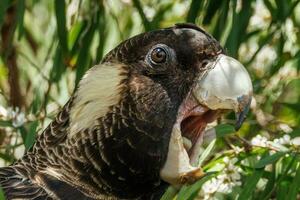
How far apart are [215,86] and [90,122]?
1.21ft

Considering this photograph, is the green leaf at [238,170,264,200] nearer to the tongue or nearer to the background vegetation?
the background vegetation

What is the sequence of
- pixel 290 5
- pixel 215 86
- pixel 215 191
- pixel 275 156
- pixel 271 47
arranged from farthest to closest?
1. pixel 271 47
2. pixel 290 5
3. pixel 215 191
4. pixel 275 156
5. pixel 215 86

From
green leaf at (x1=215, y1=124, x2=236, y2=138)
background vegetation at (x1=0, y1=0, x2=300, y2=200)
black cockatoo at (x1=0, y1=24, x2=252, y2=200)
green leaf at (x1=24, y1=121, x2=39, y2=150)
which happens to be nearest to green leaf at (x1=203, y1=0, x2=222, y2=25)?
background vegetation at (x1=0, y1=0, x2=300, y2=200)

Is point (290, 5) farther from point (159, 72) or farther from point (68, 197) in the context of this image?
point (68, 197)

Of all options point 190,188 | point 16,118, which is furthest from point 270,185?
point 16,118

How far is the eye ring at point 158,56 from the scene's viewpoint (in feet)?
9.24

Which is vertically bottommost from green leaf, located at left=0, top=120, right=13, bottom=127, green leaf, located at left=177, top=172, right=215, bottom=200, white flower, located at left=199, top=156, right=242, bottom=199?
white flower, located at left=199, top=156, right=242, bottom=199

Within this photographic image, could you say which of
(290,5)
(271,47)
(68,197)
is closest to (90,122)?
(68,197)

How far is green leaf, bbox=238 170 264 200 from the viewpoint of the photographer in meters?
3.01

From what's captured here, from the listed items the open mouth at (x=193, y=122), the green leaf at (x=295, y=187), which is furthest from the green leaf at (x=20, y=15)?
the green leaf at (x=295, y=187)

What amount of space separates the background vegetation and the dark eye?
388 millimetres

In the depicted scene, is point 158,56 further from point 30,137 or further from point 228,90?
point 30,137

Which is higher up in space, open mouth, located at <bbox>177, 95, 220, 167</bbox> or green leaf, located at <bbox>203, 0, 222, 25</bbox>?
green leaf, located at <bbox>203, 0, 222, 25</bbox>

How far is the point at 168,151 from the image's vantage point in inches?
110
